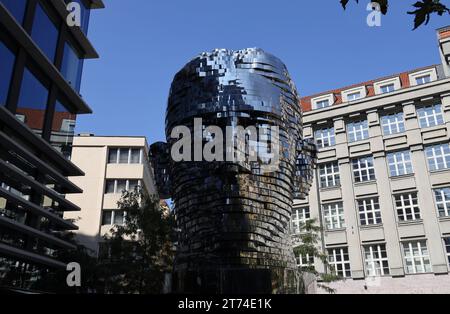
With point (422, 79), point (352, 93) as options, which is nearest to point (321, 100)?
point (352, 93)

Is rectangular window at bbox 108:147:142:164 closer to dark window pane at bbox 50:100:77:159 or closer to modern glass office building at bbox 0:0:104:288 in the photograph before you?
modern glass office building at bbox 0:0:104:288

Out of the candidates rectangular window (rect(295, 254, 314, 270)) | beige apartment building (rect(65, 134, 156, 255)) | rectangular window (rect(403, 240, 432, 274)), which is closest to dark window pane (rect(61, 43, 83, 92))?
rectangular window (rect(295, 254, 314, 270))

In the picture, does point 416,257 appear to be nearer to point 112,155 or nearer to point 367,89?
point 367,89

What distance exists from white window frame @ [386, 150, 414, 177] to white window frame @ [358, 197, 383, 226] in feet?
8.18

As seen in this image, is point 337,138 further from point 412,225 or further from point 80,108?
point 80,108

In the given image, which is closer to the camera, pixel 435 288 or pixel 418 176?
pixel 435 288

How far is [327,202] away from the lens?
35.1 meters

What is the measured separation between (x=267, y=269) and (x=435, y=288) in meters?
29.4

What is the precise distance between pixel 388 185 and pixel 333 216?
475 centimetres

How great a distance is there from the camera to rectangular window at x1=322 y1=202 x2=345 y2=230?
34.1 meters

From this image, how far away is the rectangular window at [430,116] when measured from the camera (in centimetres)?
3350

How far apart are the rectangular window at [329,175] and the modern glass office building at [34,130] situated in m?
20.1
